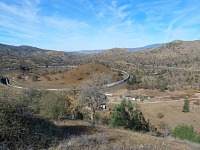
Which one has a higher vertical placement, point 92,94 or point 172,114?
point 92,94

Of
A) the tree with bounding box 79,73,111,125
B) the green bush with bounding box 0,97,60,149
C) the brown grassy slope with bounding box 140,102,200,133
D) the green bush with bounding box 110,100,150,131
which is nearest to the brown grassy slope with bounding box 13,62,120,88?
the brown grassy slope with bounding box 140,102,200,133

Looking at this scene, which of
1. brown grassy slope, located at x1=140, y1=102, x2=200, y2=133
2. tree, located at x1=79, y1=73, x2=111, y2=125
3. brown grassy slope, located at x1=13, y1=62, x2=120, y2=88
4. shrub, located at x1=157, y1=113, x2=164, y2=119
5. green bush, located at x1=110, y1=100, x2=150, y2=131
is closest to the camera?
tree, located at x1=79, y1=73, x2=111, y2=125

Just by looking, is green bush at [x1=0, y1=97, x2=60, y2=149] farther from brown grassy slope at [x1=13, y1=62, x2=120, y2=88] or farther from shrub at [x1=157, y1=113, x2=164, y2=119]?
brown grassy slope at [x1=13, y1=62, x2=120, y2=88]

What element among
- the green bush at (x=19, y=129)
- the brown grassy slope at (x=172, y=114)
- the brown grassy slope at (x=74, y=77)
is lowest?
the brown grassy slope at (x=172, y=114)

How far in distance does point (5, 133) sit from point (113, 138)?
5.51 m

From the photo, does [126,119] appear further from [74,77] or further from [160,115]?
[74,77]

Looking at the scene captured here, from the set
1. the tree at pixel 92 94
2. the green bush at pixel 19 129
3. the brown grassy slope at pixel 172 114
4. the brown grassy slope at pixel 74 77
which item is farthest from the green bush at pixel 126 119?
the brown grassy slope at pixel 74 77

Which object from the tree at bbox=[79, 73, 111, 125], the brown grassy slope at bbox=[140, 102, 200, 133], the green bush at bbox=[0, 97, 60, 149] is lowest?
the brown grassy slope at bbox=[140, 102, 200, 133]

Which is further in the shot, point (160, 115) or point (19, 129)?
point (160, 115)

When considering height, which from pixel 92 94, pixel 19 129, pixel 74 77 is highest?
pixel 19 129

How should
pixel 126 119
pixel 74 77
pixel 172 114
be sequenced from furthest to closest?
pixel 74 77
pixel 172 114
pixel 126 119

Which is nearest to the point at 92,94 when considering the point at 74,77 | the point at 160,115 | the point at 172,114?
the point at 160,115

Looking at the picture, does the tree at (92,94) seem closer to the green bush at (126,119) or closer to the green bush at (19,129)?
the green bush at (126,119)

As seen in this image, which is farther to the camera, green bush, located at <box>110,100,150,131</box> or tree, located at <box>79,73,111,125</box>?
green bush, located at <box>110,100,150,131</box>
